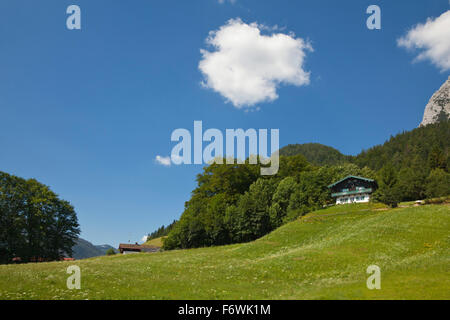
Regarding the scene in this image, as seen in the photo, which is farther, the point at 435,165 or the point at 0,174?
the point at 435,165

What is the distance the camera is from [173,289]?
2223 cm

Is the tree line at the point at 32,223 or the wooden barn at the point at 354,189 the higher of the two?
the wooden barn at the point at 354,189

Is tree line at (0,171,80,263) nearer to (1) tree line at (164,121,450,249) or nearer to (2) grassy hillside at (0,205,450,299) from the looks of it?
(1) tree line at (164,121,450,249)

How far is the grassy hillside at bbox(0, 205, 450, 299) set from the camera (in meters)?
19.5

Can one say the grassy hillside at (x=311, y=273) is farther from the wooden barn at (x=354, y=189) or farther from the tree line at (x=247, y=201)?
the wooden barn at (x=354, y=189)

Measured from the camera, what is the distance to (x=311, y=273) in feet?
94.2

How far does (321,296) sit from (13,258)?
81.4m

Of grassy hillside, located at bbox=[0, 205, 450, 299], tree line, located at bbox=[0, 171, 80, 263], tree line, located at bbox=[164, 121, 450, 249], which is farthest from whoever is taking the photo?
tree line, located at bbox=[164, 121, 450, 249]

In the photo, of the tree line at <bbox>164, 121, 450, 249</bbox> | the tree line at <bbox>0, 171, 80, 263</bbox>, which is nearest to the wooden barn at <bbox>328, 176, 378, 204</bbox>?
the tree line at <bbox>164, 121, 450, 249</bbox>

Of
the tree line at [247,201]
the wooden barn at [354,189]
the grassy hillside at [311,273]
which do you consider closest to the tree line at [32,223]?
the tree line at [247,201]

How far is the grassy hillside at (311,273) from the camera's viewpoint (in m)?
19.5

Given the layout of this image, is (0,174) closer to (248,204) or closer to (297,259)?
(248,204)
